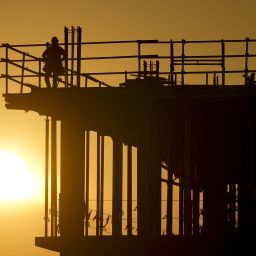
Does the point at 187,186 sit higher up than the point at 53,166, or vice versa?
the point at 53,166

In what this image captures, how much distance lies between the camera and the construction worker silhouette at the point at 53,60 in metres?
27.3

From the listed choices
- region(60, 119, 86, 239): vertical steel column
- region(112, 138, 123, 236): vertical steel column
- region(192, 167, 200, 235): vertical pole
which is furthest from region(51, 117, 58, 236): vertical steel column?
region(192, 167, 200, 235): vertical pole

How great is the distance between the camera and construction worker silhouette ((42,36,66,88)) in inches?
1076

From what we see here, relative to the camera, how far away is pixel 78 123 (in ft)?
89.4

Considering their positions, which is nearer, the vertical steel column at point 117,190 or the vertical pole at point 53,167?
the vertical pole at point 53,167

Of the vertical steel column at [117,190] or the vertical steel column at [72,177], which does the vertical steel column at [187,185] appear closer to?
the vertical steel column at [72,177]

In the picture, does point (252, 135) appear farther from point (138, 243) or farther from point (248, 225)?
point (138, 243)

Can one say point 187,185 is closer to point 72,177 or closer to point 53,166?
point 72,177

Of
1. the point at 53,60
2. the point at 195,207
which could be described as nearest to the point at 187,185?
the point at 53,60

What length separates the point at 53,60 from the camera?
2747 centimetres

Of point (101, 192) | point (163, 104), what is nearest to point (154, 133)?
point (163, 104)

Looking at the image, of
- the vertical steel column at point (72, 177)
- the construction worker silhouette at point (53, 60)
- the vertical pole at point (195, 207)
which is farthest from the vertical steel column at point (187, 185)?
the vertical pole at point (195, 207)

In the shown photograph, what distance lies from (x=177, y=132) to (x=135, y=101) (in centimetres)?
782

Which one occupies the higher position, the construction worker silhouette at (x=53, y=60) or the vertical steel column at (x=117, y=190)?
the construction worker silhouette at (x=53, y=60)
